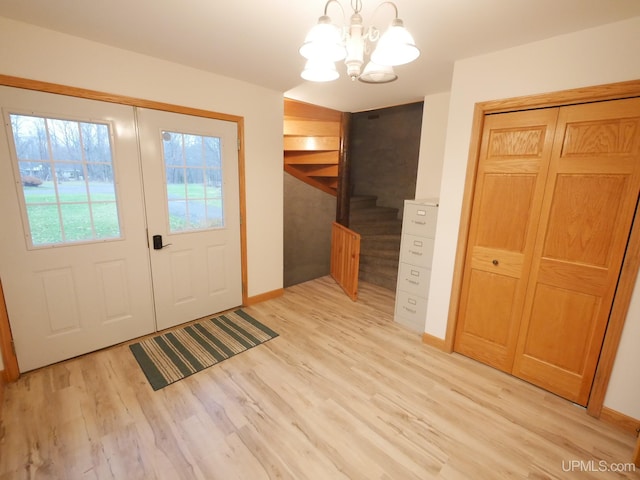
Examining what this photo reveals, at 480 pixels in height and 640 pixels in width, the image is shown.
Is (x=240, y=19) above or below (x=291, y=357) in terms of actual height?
above

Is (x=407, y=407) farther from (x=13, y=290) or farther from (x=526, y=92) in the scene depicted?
(x=13, y=290)

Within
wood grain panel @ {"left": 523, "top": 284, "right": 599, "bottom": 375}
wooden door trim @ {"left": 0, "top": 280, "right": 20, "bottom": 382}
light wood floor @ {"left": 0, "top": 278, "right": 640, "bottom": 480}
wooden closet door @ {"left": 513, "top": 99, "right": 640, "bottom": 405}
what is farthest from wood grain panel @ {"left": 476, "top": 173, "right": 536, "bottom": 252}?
wooden door trim @ {"left": 0, "top": 280, "right": 20, "bottom": 382}

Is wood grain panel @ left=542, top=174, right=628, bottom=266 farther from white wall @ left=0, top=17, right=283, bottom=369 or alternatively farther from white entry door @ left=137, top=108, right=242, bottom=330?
white entry door @ left=137, top=108, right=242, bottom=330

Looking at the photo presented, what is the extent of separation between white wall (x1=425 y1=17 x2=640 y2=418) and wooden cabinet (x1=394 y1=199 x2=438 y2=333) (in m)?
0.19

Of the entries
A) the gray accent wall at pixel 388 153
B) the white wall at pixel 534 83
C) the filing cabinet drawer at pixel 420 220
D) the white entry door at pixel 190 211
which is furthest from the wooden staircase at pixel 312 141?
the white wall at pixel 534 83

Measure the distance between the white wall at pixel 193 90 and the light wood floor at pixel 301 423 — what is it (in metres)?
1.42

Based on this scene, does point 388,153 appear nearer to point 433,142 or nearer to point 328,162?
point 328,162

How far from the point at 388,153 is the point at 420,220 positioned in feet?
10.0

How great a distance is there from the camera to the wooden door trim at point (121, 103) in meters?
1.88

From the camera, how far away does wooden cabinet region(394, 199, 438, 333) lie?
8.80 ft

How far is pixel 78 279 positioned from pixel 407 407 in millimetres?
2623

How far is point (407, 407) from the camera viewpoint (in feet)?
6.28

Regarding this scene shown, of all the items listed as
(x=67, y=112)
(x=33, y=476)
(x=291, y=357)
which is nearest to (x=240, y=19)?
(x=67, y=112)

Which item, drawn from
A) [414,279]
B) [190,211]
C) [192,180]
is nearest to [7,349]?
[190,211]
